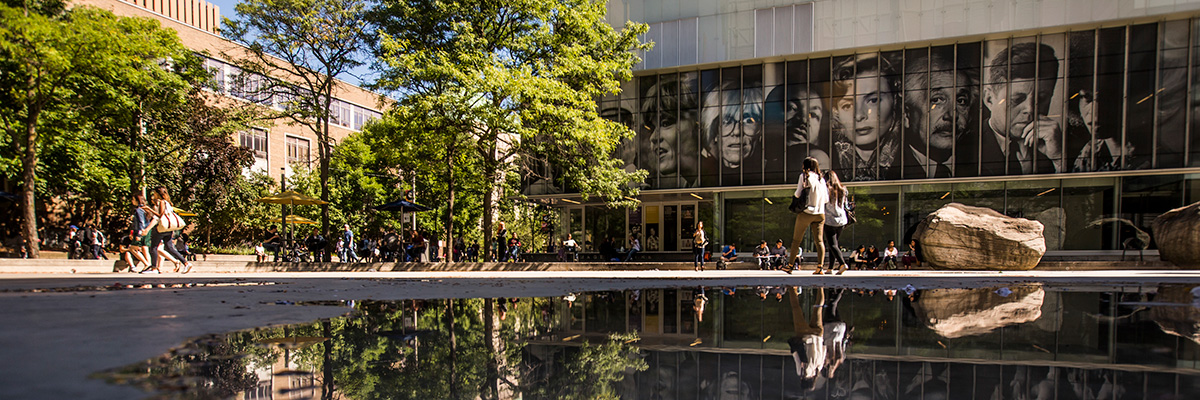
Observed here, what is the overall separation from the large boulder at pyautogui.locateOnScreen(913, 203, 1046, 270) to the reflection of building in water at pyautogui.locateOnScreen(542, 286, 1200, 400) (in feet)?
50.3

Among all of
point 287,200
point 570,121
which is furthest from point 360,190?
point 570,121

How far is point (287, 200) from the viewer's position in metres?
23.3

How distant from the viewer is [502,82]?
1883cm

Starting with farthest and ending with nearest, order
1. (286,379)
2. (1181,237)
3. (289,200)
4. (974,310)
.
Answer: (289,200), (1181,237), (974,310), (286,379)

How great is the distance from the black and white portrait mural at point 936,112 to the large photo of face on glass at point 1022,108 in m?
0.04

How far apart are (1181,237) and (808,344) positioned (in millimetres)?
21621

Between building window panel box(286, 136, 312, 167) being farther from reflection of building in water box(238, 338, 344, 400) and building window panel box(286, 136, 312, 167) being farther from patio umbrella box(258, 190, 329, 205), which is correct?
reflection of building in water box(238, 338, 344, 400)

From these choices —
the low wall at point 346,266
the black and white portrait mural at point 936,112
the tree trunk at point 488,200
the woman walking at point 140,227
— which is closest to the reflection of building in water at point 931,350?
the woman walking at point 140,227

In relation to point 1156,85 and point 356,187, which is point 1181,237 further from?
point 356,187

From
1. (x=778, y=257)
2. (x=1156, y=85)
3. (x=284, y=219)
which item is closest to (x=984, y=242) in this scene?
(x=778, y=257)

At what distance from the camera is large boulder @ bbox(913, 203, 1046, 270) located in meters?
18.9

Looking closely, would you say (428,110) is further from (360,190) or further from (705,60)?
(360,190)

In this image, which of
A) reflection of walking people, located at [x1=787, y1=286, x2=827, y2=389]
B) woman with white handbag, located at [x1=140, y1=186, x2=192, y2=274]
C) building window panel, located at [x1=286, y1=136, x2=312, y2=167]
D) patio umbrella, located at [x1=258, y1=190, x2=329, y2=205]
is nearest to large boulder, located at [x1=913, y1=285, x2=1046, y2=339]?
reflection of walking people, located at [x1=787, y1=286, x2=827, y2=389]

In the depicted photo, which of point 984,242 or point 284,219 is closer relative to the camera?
point 984,242
